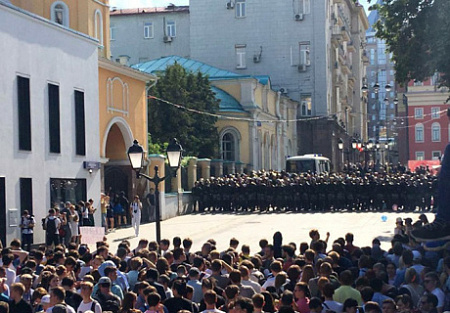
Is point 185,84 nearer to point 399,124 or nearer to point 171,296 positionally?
point 171,296

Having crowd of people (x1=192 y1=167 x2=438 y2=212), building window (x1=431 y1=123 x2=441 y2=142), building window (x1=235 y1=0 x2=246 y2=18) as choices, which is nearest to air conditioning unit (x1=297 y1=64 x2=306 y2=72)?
building window (x1=235 y1=0 x2=246 y2=18)

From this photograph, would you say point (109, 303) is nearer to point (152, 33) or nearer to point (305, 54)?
point (305, 54)

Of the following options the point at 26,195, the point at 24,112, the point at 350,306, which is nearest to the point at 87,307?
the point at 350,306

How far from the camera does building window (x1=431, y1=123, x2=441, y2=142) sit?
85500 millimetres

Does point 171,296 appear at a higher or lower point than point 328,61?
lower

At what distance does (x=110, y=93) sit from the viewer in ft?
111

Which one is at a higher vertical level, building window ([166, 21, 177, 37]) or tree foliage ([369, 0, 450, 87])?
building window ([166, 21, 177, 37])

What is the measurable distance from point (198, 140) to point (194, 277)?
3811 cm

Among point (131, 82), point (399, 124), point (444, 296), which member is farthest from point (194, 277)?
point (399, 124)

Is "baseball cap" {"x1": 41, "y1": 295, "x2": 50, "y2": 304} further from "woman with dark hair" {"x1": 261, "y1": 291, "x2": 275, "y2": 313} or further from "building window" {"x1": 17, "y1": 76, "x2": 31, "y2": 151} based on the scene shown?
"building window" {"x1": 17, "y1": 76, "x2": 31, "y2": 151}

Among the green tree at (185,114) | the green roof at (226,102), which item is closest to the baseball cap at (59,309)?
the green tree at (185,114)

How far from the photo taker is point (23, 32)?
85.6 ft

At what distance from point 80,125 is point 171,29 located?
42.6m

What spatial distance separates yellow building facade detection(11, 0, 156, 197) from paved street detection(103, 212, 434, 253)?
2.97 m
